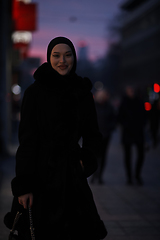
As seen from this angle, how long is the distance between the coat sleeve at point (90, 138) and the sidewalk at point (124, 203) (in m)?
1.95

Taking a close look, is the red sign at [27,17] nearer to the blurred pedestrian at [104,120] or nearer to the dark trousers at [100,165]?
the blurred pedestrian at [104,120]

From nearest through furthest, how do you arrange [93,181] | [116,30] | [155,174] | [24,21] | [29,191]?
[29,191] → [93,181] → [155,174] → [24,21] → [116,30]

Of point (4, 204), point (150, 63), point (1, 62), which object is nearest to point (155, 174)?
point (4, 204)

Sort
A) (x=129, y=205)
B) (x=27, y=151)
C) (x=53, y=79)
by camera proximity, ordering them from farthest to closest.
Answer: (x=129, y=205), (x=53, y=79), (x=27, y=151)

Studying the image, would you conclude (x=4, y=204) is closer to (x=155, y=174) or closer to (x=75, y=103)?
(x=75, y=103)

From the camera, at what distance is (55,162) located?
8.38 feet

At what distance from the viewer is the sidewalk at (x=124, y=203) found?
461cm

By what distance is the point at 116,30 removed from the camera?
240ft

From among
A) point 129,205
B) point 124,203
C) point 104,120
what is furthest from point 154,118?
point 129,205

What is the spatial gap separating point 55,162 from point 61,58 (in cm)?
76

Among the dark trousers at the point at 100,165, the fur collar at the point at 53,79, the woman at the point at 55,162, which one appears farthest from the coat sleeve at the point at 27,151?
the dark trousers at the point at 100,165

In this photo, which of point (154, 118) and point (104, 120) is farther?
point (154, 118)

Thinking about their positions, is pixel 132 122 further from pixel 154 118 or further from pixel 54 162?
pixel 154 118

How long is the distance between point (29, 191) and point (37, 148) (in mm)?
295
